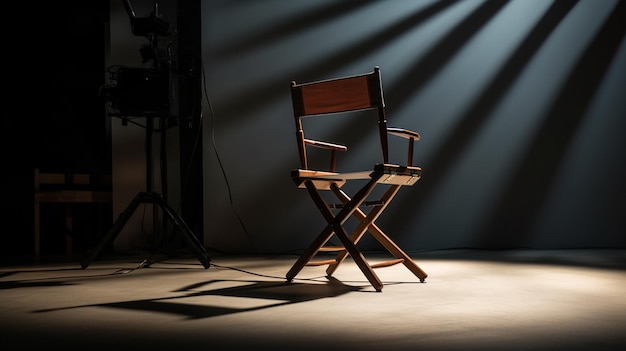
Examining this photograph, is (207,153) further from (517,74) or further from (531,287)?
(531,287)

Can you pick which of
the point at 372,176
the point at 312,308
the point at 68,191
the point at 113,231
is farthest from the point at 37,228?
the point at 312,308

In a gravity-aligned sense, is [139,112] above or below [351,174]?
above

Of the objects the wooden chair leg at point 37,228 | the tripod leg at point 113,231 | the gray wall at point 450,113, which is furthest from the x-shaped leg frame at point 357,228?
the wooden chair leg at point 37,228

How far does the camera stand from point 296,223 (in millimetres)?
4629

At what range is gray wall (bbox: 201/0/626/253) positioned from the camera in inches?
180

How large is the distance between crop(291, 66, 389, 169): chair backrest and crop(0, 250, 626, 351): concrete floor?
728mm

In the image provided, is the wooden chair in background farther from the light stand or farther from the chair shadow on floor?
the chair shadow on floor

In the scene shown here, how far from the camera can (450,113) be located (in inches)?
184

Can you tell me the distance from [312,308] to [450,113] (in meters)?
2.92

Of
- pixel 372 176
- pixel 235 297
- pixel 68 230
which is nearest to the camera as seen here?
pixel 235 297

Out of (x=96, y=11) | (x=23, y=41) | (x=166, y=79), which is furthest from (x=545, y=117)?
(x=23, y=41)

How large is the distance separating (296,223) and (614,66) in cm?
266

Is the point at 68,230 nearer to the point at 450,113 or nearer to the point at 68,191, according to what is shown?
the point at 68,191

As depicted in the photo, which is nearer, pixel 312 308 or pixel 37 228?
pixel 312 308
